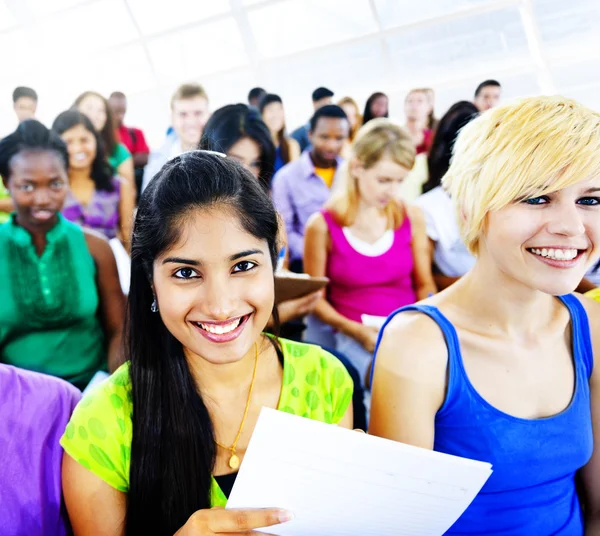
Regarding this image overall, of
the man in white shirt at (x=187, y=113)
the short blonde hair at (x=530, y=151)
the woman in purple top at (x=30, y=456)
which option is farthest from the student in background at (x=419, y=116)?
the woman in purple top at (x=30, y=456)

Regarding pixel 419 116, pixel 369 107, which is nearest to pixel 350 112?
pixel 369 107

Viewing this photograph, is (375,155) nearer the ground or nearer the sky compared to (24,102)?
nearer the ground

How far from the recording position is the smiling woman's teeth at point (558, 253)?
93 cm

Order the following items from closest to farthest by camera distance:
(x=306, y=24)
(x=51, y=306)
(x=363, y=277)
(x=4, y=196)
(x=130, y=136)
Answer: (x=51, y=306)
(x=4, y=196)
(x=363, y=277)
(x=306, y=24)
(x=130, y=136)

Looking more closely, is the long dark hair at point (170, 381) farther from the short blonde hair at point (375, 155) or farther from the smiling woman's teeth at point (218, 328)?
the short blonde hair at point (375, 155)

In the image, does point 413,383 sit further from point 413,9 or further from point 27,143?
point 413,9

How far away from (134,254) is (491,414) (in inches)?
25.8

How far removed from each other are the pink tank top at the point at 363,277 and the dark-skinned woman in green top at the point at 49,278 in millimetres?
824

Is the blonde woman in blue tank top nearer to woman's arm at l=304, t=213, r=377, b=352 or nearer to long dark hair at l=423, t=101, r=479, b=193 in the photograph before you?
woman's arm at l=304, t=213, r=377, b=352

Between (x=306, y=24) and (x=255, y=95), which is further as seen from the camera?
(x=255, y=95)

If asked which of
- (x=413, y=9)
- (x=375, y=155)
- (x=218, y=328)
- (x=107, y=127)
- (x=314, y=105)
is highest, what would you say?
(x=413, y=9)

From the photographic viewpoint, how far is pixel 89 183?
8.51ft

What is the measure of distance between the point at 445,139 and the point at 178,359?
6.38ft

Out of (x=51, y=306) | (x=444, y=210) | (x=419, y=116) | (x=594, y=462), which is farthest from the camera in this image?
(x=419, y=116)
